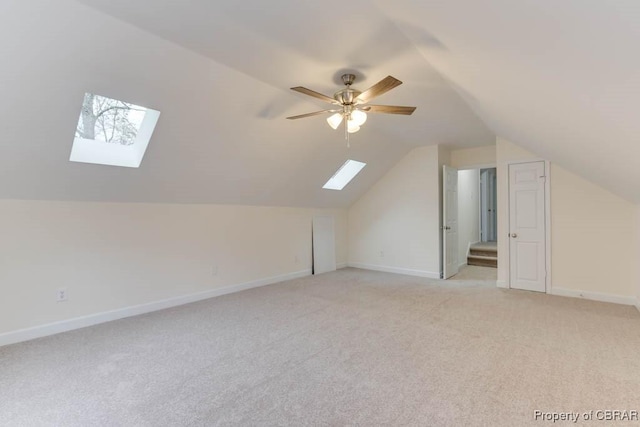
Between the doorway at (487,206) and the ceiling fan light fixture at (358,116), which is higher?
the ceiling fan light fixture at (358,116)

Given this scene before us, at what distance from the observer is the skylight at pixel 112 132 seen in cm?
283

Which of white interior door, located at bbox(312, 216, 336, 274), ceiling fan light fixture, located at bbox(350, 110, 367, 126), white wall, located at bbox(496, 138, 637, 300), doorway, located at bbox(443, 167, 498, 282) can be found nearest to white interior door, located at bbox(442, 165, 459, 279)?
doorway, located at bbox(443, 167, 498, 282)

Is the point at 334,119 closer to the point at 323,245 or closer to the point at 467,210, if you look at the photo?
the point at 323,245

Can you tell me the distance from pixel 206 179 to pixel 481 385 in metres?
3.53

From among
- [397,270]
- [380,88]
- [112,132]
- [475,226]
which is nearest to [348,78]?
[380,88]

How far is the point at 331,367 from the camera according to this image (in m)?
2.28

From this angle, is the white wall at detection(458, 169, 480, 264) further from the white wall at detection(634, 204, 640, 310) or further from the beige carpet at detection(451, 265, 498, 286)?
the white wall at detection(634, 204, 640, 310)

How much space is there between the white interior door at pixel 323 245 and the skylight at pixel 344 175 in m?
0.73

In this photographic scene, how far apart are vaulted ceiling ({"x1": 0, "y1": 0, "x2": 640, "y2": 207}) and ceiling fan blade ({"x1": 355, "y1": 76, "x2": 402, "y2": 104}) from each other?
0.31 m

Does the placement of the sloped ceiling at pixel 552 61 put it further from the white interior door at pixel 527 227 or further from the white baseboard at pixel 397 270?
the white baseboard at pixel 397 270

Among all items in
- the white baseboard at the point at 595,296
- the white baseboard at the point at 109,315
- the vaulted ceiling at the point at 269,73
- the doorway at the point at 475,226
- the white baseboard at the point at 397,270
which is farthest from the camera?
the doorway at the point at 475,226

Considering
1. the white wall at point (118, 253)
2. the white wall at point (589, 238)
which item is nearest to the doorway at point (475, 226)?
the white wall at point (589, 238)

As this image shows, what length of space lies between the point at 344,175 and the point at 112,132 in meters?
3.83

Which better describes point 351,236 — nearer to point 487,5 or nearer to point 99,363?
point 99,363
